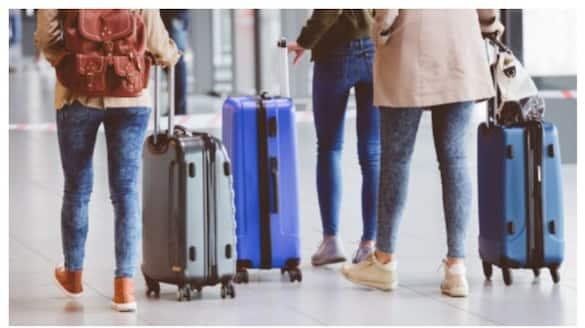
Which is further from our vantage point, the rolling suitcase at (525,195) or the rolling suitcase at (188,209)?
the rolling suitcase at (525,195)

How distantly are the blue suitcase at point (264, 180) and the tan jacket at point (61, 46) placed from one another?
18.0 inches

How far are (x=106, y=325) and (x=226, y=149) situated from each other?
3.16 feet

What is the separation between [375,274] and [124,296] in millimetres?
970

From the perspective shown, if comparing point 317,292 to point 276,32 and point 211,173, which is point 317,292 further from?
point 276,32

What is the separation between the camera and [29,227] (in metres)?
6.66

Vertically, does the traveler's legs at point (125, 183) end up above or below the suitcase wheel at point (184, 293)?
above

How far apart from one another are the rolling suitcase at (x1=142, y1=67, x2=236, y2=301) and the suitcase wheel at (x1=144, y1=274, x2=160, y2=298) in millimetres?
A: 85

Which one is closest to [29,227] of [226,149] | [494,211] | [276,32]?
[226,149]

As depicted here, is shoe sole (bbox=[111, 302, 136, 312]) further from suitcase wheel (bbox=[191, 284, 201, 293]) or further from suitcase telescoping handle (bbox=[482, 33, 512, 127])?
suitcase telescoping handle (bbox=[482, 33, 512, 127])

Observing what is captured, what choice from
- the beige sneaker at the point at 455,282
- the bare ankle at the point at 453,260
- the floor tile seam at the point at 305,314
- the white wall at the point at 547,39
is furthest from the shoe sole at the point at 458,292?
the white wall at the point at 547,39

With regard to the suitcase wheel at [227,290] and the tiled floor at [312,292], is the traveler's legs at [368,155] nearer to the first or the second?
the tiled floor at [312,292]

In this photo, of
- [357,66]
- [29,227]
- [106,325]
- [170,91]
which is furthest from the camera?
[29,227]

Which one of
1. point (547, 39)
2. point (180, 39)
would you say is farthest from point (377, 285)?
point (180, 39)

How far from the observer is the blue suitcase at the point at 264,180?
200 inches
